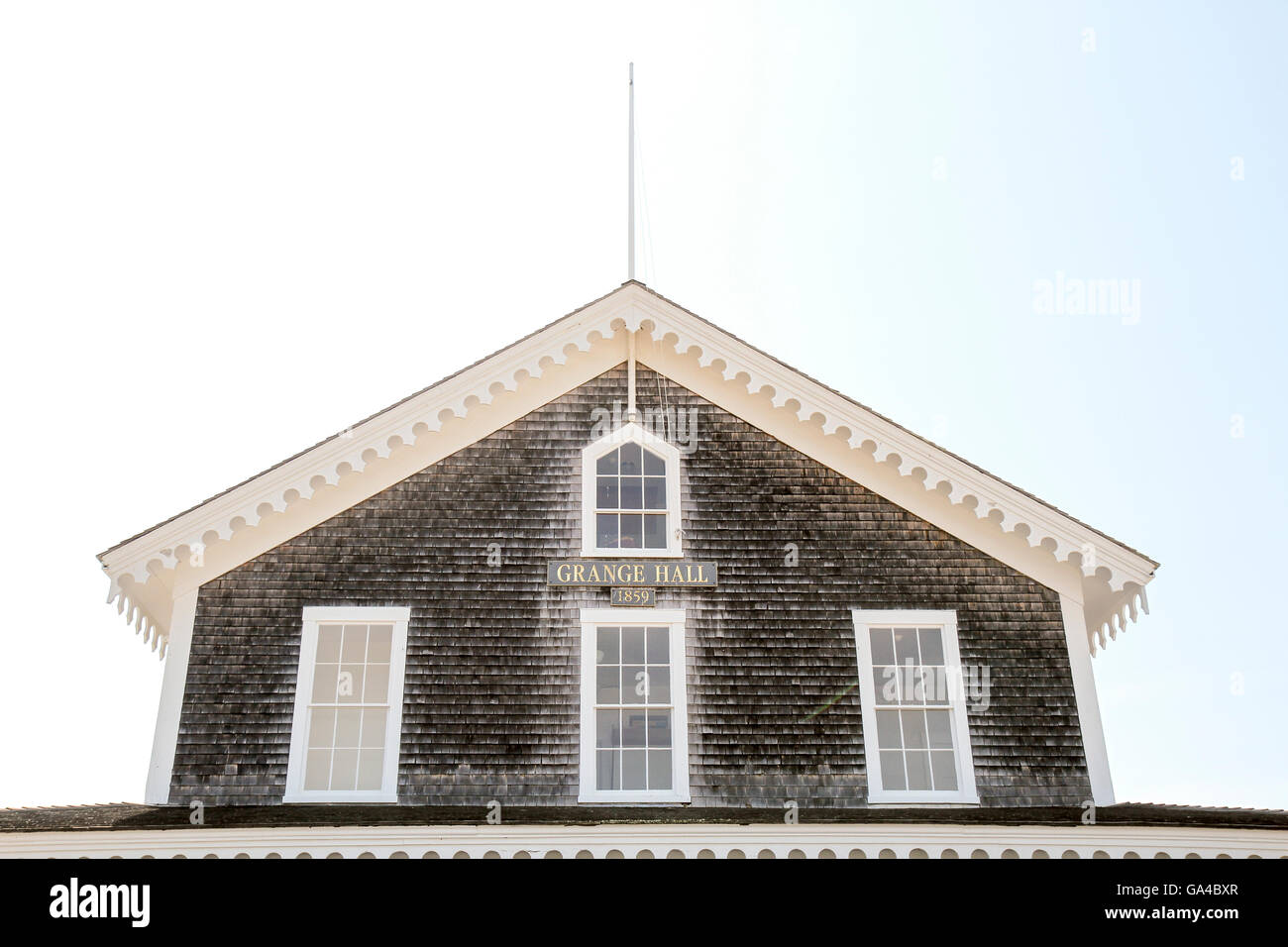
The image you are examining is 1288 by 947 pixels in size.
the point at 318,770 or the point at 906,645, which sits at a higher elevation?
the point at 906,645

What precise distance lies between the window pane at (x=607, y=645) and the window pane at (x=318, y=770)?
3.39 metres

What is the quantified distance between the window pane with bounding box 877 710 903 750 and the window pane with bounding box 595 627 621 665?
3300mm

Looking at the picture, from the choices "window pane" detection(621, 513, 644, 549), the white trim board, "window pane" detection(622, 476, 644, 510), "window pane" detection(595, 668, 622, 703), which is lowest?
the white trim board

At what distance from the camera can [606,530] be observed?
15141mm

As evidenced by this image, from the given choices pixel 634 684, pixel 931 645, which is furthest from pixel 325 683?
pixel 931 645

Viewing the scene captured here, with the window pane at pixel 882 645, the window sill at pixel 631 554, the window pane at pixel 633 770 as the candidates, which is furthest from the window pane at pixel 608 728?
the window pane at pixel 882 645

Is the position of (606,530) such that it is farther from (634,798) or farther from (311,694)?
(311,694)

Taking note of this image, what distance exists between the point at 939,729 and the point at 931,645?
1.04 metres

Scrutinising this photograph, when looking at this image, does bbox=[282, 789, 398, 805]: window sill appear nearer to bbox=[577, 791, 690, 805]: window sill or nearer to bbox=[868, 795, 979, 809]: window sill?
bbox=[577, 791, 690, 805]: window sill

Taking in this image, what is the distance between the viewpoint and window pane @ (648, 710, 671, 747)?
14.0m

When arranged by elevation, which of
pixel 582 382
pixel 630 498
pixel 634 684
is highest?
pixel 582 382

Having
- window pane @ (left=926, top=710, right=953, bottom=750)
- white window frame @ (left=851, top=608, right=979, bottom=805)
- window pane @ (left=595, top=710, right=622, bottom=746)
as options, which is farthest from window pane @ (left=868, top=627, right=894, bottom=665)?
window pane @ (left=595, top=710, right=622, bottom=746)

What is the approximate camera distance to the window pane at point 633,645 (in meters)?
14.3

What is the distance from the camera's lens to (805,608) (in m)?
14.7
